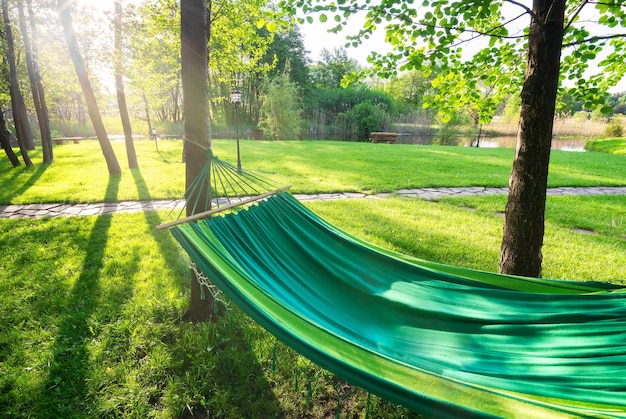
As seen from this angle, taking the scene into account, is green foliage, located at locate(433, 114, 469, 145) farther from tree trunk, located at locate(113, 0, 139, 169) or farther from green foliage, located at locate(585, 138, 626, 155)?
tree trunk, located at locate(113, 0, 139, 169)

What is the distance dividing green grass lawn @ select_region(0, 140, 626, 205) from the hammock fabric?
2.97 meters

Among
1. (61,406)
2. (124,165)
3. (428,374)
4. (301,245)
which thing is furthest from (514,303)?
(124,165)

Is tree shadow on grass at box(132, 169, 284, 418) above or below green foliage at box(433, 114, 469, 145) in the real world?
below

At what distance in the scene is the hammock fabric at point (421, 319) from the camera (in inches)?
31.1

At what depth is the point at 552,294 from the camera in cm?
135

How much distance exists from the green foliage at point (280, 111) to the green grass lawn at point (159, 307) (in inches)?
412

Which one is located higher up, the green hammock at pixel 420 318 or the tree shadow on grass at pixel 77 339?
the green hammock at pixel 420 318

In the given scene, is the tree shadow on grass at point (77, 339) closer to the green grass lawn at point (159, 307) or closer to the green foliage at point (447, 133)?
the green grass lawn at point (159, 307)

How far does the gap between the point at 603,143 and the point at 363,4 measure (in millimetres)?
17852

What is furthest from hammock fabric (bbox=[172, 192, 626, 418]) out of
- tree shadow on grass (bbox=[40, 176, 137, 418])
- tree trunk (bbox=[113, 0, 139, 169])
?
tree trunk (bbox=[113, 0, 139, 169])

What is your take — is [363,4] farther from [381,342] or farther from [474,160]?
[474,160]

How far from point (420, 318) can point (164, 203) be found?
3599mm

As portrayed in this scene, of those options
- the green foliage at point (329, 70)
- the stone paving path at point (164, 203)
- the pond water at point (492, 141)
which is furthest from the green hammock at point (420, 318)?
the green foliage at point (329, 70)

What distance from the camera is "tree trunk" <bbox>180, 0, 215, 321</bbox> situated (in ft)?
4.96
